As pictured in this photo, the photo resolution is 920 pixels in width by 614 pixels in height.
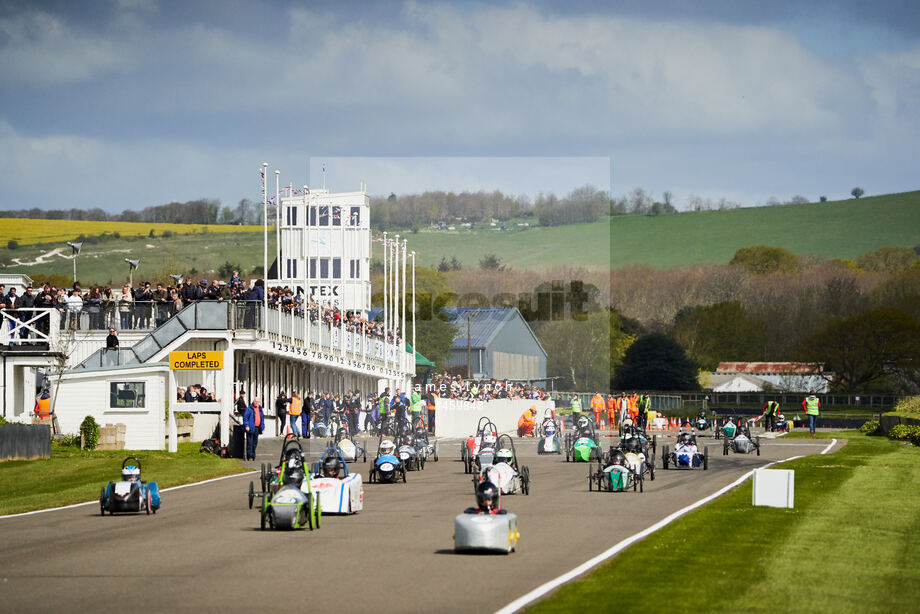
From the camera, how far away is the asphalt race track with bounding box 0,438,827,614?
1380 cm

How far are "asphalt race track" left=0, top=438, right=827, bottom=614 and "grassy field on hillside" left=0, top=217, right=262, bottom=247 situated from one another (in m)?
115

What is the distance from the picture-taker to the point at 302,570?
52.2ft

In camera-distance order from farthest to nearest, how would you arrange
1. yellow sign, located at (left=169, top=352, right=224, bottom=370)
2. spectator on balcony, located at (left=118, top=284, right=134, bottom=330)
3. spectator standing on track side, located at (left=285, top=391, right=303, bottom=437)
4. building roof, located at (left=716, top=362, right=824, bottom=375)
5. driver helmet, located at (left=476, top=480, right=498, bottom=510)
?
1. building roof, located at (left=716, top=362, right=824, bottom=375)
2. spectator on balcony, located at (left=118, top=284, right=134, bottom=330)
3. spectator standing on track side, located at (left=285, top=391, right=303, bottom=437)
4. yellow sign, located at (left=169, top=352, right=224, bottom=370)
5. driver helmet, located at (left=476, top=480, right=498, bottom=510)

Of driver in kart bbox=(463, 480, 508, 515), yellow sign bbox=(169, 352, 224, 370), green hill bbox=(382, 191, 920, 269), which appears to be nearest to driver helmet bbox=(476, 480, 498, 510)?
driver in kart bbox=(463, 480, 508, 515)

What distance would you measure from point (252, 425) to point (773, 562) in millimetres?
26201

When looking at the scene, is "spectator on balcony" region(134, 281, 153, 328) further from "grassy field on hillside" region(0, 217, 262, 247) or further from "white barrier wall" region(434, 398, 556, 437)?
"grassy field on hillside" region(0, 217, 262, 247)

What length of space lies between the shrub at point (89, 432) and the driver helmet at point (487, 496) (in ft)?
84.2

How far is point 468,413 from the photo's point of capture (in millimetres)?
61906

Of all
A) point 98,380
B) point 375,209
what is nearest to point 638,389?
point 375,209

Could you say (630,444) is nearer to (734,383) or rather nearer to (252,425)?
(252,425)

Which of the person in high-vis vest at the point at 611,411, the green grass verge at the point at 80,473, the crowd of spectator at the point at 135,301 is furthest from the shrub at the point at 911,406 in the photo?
the green grass verge at the point at 80,473

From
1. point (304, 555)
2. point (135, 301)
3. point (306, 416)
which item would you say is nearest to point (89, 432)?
point (306, 416)

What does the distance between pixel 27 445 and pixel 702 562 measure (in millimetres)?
26023

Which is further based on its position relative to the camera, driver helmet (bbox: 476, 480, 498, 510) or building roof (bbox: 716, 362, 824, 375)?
building roof (bbox: 716, 362, 824, 375)
